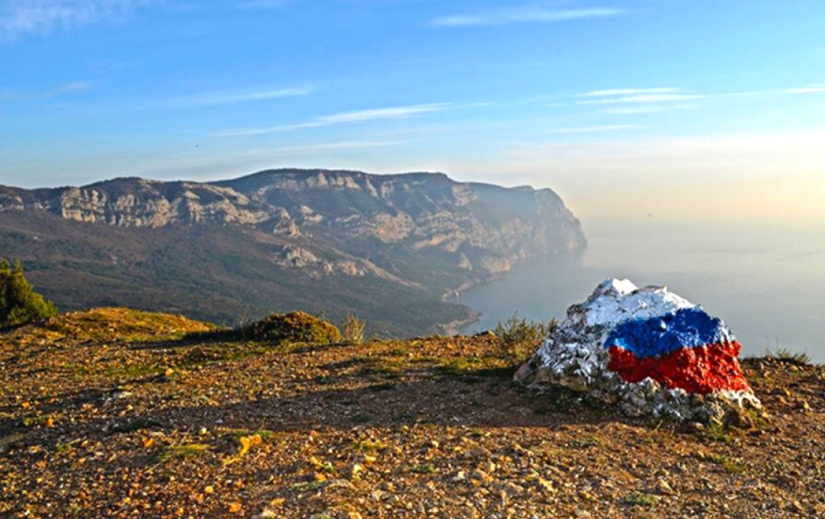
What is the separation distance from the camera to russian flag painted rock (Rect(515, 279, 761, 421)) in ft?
29.3

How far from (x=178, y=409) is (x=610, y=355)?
649cm

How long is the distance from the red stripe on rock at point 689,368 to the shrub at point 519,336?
404 centimetres

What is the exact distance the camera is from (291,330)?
15695 mm

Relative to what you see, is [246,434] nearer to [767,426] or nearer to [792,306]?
[767,426]

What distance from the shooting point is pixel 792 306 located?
410 ft

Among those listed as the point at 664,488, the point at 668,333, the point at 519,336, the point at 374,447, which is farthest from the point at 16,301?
the point at 664,488

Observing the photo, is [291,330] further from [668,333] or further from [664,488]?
[664,488]

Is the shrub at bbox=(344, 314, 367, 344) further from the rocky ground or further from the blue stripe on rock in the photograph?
the blue stripe on rock

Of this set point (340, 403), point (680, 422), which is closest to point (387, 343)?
point (340, 403)

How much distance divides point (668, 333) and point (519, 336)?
544 centimetres

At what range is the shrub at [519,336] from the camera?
536 inches

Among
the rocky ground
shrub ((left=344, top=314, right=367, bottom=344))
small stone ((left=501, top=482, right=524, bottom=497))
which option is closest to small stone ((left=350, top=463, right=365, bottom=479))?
the rocky ground

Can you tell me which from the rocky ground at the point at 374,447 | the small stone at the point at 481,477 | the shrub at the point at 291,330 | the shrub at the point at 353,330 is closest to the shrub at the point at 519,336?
the rocky ground at the point at 374,447

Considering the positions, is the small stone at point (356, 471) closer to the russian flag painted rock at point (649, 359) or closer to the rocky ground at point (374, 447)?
the rocky ground at point (374, 447)
